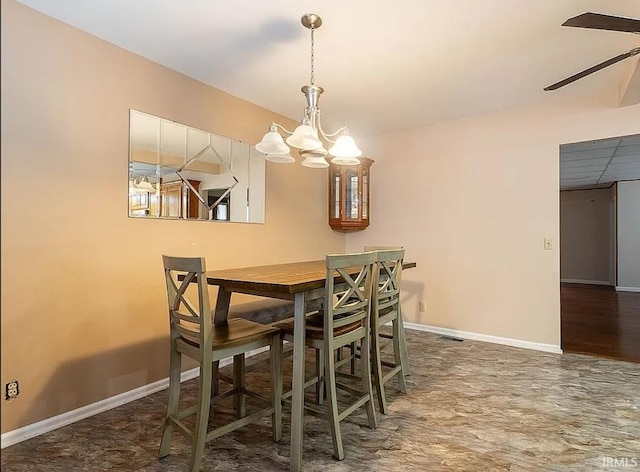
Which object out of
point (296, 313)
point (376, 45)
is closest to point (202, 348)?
point (296, 313)

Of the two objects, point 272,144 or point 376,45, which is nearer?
point 272,144

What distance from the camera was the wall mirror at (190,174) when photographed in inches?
104

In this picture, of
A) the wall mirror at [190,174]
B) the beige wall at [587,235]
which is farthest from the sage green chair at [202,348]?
the beige wall at [587,235]

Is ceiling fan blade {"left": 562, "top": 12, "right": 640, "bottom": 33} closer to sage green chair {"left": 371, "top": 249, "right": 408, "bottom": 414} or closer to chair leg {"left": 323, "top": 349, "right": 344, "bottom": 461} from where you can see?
sage green chair {"left": 371, "top": 249, "right": 408, "bottom": 414}

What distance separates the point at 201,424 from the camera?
1.69m

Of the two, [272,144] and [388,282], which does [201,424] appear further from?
[272,144]

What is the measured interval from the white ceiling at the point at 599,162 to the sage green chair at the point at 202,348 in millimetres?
3409

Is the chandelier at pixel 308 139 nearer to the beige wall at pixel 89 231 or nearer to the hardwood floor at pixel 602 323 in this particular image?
the beige wall at pixel 89 231

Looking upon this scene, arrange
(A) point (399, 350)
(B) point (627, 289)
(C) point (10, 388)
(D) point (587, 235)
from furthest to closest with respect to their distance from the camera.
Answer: (D) point (587, 235) < (B) point (627, 289) < (A) point (399, 350) < (C) point (10, 388)

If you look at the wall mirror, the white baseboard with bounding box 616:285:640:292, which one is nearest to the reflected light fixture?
the wall mirror

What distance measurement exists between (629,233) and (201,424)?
8.76 m

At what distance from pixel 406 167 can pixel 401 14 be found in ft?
7.85

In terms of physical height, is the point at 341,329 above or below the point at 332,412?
above

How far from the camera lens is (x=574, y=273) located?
28.5 ft
